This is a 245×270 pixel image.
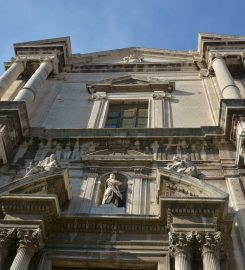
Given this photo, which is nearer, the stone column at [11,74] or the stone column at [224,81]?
the stone column at [224,81]

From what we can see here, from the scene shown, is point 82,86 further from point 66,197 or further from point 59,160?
point 66,197

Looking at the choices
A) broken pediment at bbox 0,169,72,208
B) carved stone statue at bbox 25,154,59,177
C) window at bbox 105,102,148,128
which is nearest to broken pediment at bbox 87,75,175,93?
window at bbox 105,102,148,128

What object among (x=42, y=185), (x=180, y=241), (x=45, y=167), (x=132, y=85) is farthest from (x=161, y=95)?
(x=180, y=241)

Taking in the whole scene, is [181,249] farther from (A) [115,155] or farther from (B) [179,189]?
(A) [115,155]

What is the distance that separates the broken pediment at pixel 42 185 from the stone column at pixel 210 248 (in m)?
3.84

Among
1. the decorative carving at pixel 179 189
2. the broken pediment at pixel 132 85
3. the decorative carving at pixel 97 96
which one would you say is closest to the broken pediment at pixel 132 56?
the broken pediment at pixel 132 85

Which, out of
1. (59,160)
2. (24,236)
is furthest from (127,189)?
(24,236)

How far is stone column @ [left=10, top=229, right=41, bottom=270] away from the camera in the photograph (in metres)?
9.23

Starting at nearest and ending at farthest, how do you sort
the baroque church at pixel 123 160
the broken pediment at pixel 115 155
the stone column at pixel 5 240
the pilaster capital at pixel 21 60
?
1. the stone column at pixel 5 240
2. the baroque church at pixel 123 160
3. the broken pediment at pixel 115 155
4. the pilaster capital at pixel 21 60

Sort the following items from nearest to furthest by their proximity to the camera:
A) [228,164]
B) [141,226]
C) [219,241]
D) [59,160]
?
[219,241], [141,226], [228,164], [59,160]

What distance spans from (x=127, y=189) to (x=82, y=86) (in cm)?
912

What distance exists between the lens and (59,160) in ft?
45.7

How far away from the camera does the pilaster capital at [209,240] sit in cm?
931

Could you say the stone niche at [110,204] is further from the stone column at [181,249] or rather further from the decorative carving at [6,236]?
the decorative carving at [6,236]
